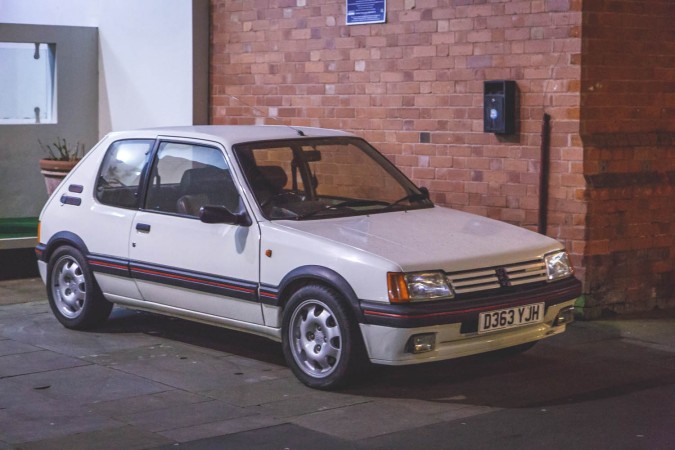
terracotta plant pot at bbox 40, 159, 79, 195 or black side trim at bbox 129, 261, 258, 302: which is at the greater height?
terracotta plant pot at bbox 40, 159, 79, 195

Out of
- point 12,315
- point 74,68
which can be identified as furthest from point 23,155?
point 12,315

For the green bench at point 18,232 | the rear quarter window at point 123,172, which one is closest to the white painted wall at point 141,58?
the green bench at point 18,232

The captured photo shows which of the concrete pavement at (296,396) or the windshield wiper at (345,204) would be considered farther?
the windshield wiper at (345,204)

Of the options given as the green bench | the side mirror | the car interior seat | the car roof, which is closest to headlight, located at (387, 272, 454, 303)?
the side mirror

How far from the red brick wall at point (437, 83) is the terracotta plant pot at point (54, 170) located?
6.42 feet

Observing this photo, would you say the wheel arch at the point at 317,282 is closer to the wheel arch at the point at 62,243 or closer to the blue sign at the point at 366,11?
the wheel arch at the point at 62,243

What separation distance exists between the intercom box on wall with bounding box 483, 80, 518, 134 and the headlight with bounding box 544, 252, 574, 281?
2.24 metres

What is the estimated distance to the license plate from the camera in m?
6.89

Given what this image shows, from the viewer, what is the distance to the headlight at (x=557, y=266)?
7.43 metres

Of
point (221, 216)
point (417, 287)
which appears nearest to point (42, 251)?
point (221, 216)

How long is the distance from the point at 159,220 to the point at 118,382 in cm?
126

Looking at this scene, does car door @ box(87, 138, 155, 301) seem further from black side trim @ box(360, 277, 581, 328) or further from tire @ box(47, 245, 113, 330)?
black side trim @ box(360, 277, 581, 328)

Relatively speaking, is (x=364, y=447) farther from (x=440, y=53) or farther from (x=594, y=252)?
(x=440, y=53)

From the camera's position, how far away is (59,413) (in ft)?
21.5
